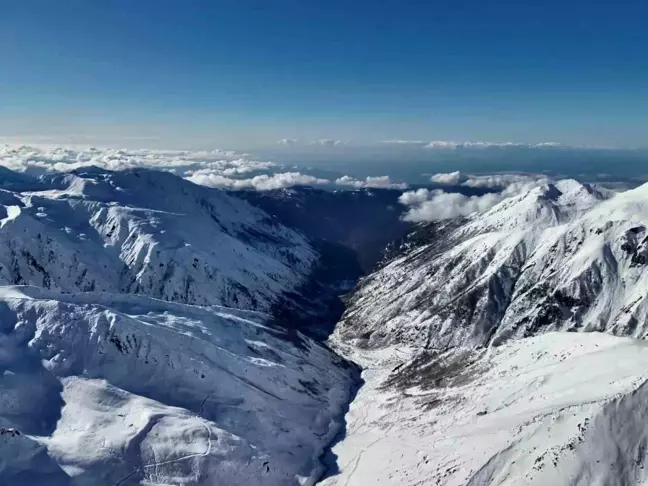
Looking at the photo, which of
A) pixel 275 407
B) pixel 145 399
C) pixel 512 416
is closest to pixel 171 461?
pixel 145 399

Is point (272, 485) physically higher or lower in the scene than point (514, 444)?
lower

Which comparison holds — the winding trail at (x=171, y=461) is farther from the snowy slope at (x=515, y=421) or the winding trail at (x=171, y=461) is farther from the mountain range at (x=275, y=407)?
the snowy slope at (x=515, y=421)

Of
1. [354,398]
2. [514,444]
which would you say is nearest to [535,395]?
[514,444]

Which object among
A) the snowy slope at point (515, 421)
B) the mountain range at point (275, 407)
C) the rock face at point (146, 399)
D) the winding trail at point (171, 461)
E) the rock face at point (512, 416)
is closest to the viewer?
the snowy slope at point (515, 421)

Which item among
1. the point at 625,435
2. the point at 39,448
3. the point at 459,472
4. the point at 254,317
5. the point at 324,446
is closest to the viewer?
the point at 625,435

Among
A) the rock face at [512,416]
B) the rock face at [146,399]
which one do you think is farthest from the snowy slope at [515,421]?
the rock face at [146,399]

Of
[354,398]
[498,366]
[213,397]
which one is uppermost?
[498,366]

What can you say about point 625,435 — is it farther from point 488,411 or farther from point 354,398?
point 354,398
